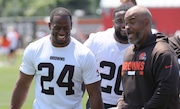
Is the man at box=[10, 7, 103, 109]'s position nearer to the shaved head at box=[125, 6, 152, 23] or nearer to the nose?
the nose

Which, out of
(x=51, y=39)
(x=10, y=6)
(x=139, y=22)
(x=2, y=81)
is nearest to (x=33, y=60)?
(x=51, y=39)

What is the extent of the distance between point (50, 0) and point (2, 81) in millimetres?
54182

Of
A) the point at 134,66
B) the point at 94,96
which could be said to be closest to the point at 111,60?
the point at 94,96

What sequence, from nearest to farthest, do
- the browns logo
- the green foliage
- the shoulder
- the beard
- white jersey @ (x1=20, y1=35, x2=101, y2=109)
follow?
the browns logo, white jersey @ (x1=20, y1=35, x2=101, y2=109), the shoulder, the beard, the green foliage

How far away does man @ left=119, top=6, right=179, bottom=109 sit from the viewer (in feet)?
19.7

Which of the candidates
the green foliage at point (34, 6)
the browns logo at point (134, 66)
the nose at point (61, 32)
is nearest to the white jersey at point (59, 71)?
the nose at point (61, 32)

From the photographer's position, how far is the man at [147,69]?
19.7 feet

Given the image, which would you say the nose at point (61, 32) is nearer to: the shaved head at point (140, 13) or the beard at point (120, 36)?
the shaved head at point (140, 13)

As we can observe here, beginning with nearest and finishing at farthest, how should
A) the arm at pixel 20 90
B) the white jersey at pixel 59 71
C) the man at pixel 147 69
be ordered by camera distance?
the man at pixel 147 69 < the white jersey at pixel 59 71 < the arm at pixel 20 90

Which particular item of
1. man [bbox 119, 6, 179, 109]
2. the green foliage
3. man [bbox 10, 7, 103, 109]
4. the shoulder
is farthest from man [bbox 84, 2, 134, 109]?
the green foliage

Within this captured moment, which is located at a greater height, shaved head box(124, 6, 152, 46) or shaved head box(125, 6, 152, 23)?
shaved head box(125, 6, 152, 23)

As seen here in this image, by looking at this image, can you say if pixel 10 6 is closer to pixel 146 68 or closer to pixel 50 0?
pixel 50 0

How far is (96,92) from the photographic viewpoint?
6973mm

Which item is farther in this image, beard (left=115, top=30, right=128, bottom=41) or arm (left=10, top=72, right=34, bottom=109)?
beard (left=115, top=30, right=128, bottom=41)
